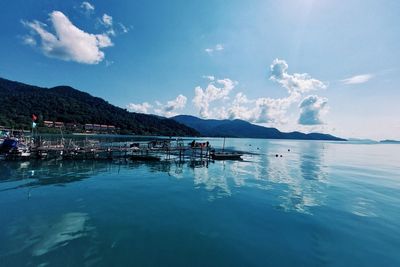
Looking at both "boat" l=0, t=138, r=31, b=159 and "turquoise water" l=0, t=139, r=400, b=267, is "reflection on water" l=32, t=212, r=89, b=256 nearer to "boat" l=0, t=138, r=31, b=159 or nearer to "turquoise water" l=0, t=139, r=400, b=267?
"turquoise water" l=0, t=139, r=400, b=267

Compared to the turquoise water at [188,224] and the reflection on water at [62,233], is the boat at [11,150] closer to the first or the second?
the turquoise water at [188,224]

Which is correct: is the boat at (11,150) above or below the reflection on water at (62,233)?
above

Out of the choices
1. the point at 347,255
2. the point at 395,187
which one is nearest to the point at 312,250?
the point at 347,255

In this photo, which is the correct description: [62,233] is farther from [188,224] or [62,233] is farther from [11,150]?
[11,150]

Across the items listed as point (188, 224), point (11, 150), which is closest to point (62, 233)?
point (188, 224)

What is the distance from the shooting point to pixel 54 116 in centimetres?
18850

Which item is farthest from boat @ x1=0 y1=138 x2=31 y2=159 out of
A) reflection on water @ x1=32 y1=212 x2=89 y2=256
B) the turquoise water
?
reflection on water @ x1=32 y1=212 x2=89 y2=256

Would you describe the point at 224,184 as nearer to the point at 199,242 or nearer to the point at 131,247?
the point at 199,242

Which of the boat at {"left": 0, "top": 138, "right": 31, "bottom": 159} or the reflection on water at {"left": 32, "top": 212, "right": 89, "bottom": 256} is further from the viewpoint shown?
the boat at {"left": 0, "top": 138, "right": 31, "bottom": 159}

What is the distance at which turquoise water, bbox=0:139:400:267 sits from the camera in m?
12.6

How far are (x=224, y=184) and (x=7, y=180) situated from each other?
27622 millimetres

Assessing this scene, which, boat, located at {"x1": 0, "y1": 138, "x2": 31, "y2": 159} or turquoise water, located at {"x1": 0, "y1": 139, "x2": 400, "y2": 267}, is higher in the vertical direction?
boat, located at {"x1": 0, "y1": 138, "x2": 31, "y2": 159}

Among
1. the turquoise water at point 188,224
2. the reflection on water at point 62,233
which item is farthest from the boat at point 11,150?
the reflection on water at point 62,233

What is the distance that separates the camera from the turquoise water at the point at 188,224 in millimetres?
12570
